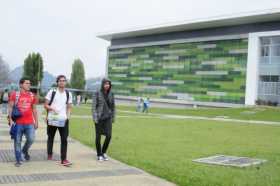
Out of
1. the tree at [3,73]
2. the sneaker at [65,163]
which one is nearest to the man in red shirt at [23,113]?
the sneaker at [65,163]

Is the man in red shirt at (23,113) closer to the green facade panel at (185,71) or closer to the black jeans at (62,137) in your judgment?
the black jeans at (62,137)

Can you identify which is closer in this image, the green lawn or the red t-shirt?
the green lawn


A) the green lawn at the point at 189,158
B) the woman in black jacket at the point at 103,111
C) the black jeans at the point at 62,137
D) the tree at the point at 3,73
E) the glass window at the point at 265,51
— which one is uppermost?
the glass window at the point at 265,51

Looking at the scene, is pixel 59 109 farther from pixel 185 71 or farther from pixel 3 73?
pixel 3 73

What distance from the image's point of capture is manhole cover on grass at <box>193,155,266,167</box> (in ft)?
28.9

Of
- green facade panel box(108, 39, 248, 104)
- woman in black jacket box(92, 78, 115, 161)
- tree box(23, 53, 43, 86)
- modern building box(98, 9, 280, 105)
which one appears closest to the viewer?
woman in black jacket box(92, 78, 115, 161)

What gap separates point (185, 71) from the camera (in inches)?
2640

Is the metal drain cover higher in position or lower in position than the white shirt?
lower

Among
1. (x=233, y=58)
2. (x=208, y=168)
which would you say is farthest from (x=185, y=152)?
(x=233, y=58)

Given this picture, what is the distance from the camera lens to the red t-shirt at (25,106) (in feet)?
26.9

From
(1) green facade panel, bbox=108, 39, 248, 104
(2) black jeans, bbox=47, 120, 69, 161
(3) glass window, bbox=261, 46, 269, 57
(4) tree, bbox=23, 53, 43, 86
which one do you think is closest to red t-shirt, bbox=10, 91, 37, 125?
(2) black jeans, bbox=47, 120, 69, 161

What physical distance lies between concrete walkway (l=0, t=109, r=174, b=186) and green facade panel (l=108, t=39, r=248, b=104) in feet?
167

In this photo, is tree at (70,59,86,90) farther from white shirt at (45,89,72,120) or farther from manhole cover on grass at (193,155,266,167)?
white shirt at (45,89,72,120)

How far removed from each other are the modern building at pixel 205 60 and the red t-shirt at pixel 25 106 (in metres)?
49.0
